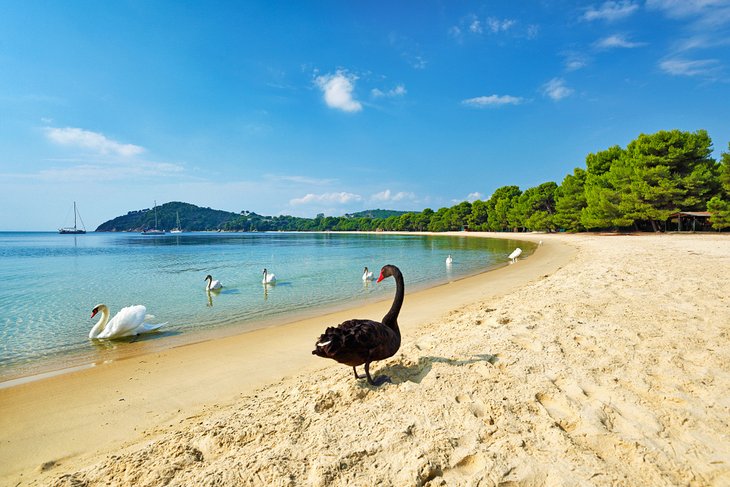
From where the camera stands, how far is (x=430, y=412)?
11.0 feet

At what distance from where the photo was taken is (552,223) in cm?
6347

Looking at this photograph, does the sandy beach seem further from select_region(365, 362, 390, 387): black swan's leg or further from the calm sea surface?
the calm sea surface

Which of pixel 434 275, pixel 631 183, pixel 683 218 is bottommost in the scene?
pixel 434 275

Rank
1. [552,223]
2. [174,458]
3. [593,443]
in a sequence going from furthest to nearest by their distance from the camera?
[552,223] → [174,458] → [593,443]

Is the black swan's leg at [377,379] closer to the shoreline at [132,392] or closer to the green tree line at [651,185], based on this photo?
the shoreline at [132,392]

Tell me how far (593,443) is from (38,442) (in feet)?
20.1

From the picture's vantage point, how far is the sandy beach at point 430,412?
264cm

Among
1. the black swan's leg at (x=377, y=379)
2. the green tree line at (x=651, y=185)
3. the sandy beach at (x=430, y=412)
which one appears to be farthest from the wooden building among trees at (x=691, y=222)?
the black swan's leg at (x=377, y=379)

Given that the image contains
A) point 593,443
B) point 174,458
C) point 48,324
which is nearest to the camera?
point 593,443

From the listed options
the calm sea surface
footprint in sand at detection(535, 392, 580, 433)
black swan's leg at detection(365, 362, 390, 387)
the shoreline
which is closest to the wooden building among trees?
the calm sea surface

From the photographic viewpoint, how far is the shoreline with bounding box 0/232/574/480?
3969 mm

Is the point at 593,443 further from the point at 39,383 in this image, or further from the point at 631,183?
the point at 631,183

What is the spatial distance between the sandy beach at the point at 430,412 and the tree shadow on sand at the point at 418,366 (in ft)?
0.10

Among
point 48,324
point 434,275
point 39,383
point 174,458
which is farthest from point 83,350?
point 434,275
